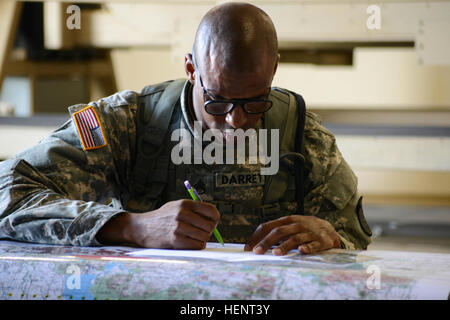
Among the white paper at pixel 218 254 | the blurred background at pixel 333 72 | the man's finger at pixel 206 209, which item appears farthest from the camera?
the blurred background at pixel 333 72

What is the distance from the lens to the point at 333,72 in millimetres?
6133

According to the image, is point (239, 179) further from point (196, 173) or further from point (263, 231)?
point (263, 231)

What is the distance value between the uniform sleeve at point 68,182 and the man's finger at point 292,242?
38 centimetres

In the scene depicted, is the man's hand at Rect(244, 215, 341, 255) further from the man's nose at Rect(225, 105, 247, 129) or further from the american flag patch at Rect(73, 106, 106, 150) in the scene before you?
the american flag patch at Rect(73, 106, 106, 150)

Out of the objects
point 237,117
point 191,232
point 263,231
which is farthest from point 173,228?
point 237,117

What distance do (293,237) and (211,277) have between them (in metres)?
0.31

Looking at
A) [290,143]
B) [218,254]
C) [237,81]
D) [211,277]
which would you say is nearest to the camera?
[211,277]

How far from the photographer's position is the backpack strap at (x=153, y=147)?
5.83ft

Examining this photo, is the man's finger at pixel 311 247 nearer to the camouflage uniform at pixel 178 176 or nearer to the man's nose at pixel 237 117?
the camouflage uniform at pixel 178 176

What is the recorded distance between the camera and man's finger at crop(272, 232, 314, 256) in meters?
1.36

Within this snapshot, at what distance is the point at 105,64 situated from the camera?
5.82 m

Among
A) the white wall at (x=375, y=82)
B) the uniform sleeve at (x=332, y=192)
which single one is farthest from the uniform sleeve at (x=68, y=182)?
the white wall at (x=375, y=82)
